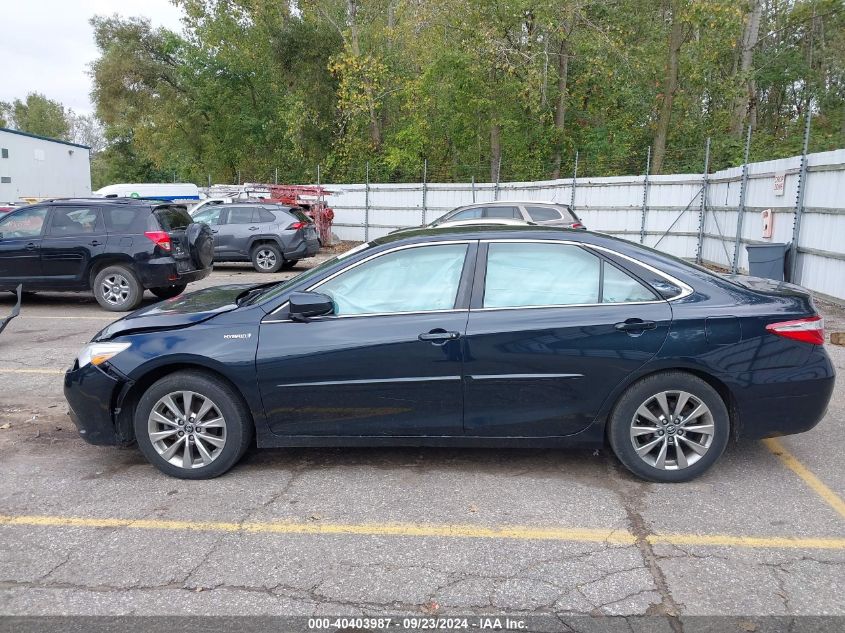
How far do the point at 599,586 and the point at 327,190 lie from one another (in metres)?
23.0

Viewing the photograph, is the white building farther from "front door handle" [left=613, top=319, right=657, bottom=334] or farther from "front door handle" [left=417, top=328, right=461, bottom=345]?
"front door handle" [left=613, top=319, right=657, bottom=334]

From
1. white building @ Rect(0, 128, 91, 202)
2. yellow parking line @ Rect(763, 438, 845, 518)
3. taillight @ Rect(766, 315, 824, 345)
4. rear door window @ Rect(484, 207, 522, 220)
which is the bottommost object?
yellow parking line @ Rect(763, 438, 845, 518)

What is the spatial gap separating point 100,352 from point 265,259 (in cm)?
1280

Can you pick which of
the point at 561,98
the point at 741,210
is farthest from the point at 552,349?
the point at 561,98

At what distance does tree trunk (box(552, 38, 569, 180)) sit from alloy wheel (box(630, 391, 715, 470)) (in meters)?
22.2

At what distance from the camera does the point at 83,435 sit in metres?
4.61

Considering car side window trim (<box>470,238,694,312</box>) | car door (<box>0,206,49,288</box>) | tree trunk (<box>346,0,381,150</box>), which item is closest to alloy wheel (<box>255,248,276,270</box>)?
car door (<box>0,206,49,288</box>)

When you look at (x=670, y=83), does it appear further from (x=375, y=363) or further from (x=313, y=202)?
(x=375, y=363)

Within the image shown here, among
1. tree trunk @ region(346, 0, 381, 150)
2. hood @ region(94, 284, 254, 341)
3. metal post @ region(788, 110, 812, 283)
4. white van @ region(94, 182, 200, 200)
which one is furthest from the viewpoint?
tree trunk @ region(346, 0, 381, 150)

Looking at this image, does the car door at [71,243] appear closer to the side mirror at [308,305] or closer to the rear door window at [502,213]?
the rear door window at [502,213]

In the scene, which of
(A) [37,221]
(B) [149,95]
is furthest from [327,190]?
(B) [149,95]

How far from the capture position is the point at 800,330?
4352 mm

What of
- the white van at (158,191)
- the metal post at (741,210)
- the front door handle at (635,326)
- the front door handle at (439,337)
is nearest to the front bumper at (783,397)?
the front door handle at (635,326)

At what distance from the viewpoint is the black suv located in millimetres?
10836
